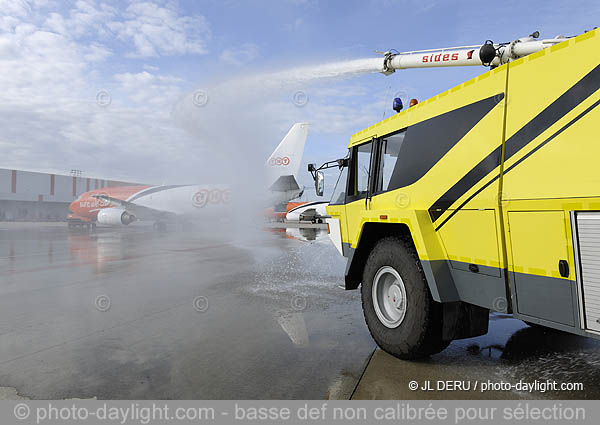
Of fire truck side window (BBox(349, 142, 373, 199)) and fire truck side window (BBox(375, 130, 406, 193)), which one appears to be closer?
fire truck side window (BBox(375, 130, 406, 193))

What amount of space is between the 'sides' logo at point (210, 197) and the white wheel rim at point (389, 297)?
26.4 metres

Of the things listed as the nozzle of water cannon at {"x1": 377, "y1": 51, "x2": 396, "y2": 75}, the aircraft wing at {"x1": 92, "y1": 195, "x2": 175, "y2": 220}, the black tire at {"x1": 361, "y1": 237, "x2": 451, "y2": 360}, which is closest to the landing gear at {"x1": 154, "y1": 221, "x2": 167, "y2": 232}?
the aircraft wing at {"x1": 92, "y1": 195, "x2": 175, "y2": 220}

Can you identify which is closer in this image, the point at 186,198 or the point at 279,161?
the point at 279,161

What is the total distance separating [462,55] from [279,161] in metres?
22.0

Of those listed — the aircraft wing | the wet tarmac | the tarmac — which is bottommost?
the wet tarmac

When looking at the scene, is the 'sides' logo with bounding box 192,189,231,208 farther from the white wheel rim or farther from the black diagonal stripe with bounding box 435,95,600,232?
the black diagonal stripe with bounding box 435,95,600,232

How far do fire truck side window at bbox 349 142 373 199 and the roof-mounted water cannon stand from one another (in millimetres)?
1887

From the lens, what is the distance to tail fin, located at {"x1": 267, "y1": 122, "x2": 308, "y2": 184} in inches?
1121

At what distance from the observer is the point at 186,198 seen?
32094 mm

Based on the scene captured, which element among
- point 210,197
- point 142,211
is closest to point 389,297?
point 210,197

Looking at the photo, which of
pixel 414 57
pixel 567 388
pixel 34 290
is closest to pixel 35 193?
pixel 34 290

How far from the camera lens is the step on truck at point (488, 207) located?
2.50 meters

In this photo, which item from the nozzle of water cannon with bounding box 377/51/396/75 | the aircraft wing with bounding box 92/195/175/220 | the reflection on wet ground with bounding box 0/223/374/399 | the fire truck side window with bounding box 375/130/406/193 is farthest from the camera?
the aircraft wing with bounding box 92/195/175/220

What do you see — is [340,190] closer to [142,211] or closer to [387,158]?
[387,158]
